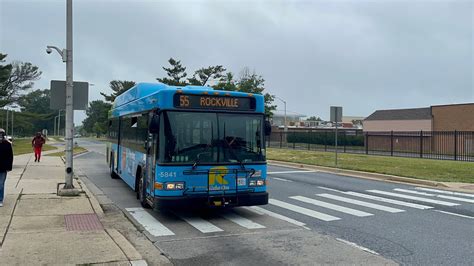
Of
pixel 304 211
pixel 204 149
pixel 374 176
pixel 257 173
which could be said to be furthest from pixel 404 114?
pixel 204 149

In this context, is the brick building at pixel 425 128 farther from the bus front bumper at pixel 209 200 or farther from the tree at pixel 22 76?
the tree at pixel 22 76

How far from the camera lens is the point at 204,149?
28.9 feet

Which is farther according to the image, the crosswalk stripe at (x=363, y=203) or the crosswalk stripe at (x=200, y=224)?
the crosswalk stripe at (x=363, y=203)

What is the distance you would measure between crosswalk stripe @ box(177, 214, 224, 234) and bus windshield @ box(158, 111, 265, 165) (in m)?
1.21

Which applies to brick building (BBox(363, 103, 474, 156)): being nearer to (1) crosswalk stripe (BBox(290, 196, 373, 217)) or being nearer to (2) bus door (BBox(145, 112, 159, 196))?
(1) crosswalk stripe (BBox(290, 196, 373, 217))

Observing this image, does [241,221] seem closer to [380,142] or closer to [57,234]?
[57,234]

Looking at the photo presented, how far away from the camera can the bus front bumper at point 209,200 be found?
8.50 metres

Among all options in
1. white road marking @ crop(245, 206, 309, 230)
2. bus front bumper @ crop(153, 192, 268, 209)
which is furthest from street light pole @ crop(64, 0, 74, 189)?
white road marking @ crop(245, 206, 309, 230)

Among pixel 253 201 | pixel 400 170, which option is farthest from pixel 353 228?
pixel 400 170

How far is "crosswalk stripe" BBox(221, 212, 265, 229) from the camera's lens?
8594mm

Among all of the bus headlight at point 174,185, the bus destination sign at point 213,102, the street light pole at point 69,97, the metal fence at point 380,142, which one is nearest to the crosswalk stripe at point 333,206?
the bus destination sign at point 213,102

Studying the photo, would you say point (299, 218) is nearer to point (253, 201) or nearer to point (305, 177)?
point (253, 201)

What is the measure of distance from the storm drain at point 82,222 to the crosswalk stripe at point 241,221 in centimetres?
262

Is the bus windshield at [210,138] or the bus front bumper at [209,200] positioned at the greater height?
the bus windshield at [210,138]
